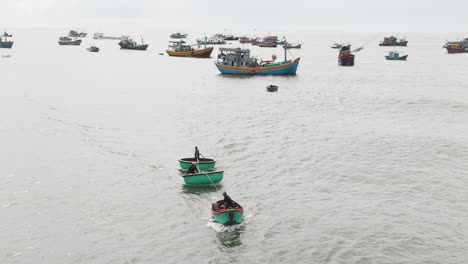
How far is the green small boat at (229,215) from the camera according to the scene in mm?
23766

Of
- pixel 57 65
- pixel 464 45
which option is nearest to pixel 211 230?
pixel 57 65

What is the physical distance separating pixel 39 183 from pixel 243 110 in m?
31.9

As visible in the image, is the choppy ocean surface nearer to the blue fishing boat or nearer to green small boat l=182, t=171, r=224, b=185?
green small boat l=182, t=171, r=224, b=185

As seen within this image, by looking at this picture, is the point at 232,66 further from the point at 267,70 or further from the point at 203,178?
the point at 203,178

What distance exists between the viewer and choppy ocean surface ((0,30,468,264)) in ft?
74.3

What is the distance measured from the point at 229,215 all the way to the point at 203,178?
6965 mm

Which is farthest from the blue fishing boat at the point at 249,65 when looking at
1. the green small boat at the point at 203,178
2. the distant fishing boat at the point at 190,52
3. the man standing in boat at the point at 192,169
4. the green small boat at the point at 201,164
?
the green small boat at the point at 203,178

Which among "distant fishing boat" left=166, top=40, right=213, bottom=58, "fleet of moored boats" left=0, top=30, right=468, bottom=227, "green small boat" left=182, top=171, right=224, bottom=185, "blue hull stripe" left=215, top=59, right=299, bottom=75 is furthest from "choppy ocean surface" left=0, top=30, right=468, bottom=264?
"distant fishing boat" left=166, top=40, right=213, bottom=58

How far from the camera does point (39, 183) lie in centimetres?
3094

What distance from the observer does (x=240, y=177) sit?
32.6 meters

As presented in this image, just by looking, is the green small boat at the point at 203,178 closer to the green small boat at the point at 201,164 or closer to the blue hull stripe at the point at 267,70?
the green small boat at the point at 201,164

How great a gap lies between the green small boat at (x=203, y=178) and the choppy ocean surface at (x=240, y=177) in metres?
0.60

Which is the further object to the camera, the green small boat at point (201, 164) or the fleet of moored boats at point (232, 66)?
the green small boat at point (201, 164)

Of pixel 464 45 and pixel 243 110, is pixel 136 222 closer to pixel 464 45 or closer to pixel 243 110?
pixel 243 110
